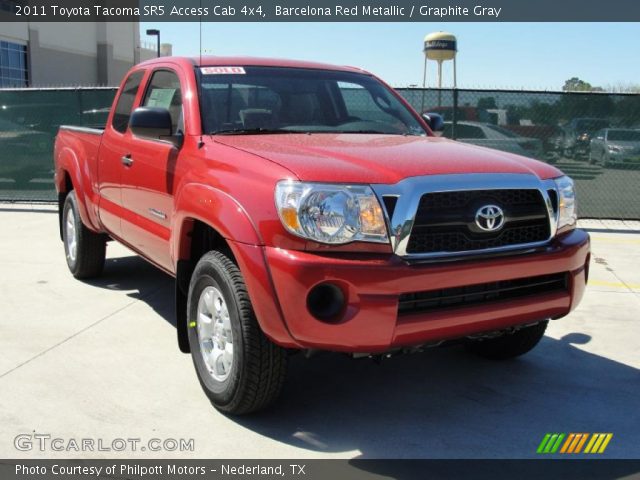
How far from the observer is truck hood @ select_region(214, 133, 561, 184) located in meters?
3.23

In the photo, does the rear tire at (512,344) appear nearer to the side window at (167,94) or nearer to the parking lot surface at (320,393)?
the parking lot surface at (320,393)

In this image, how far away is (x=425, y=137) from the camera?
4.61 meters

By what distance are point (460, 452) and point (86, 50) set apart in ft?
178

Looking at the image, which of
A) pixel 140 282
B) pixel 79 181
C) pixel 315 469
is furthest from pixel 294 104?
pixel 140 282

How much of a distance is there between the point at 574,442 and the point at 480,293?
0.90 metres

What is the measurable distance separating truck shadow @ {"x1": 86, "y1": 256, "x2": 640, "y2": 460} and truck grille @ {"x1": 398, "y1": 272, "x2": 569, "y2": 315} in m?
0.71

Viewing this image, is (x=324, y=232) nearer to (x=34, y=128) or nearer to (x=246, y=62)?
(x=246, y=62)

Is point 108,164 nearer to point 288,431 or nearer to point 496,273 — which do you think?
point 288,431

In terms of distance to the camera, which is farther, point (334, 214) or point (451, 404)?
point (451, 404)

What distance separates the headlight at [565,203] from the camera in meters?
3.73

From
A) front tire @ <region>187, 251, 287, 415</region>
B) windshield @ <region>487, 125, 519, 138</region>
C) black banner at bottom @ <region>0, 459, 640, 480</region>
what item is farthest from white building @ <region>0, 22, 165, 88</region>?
black banner at bottom @ <region>0, 459, 640, 480</region>

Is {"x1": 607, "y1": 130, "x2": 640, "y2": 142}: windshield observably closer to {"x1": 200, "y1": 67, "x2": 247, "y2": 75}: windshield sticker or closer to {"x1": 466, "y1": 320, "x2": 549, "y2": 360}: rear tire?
{"x1": 466, "y1": 320, "x2": 549, "y2": 360}: rear tire

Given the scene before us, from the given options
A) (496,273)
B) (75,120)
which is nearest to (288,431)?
(496,273)

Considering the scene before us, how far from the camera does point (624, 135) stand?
10234 millimetres
